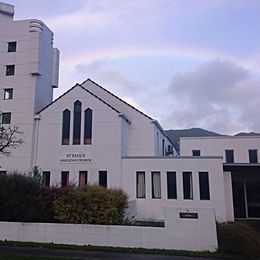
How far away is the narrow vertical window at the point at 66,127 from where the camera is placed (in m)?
27.2

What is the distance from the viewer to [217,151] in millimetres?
39156

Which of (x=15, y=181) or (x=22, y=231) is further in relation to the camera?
(x=15, y=181)

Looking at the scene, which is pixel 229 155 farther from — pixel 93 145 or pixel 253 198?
pixel 93 145

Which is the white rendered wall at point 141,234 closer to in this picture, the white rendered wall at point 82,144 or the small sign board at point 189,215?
the small sign board at point 189,215

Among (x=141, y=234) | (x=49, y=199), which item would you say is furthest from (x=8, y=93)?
(x=141, y=234)

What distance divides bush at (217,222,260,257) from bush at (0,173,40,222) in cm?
811

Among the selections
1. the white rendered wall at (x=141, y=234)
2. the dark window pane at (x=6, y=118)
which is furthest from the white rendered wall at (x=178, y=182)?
the dark window pane at (x=6, y=118)

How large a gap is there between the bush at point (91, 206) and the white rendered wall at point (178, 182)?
855 centimetres

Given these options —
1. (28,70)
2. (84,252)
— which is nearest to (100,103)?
(28,70)

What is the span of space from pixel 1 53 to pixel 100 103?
35.9 feet

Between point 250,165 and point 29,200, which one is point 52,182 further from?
point 250,165

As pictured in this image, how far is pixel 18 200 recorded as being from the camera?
15445mm

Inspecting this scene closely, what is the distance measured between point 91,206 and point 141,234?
8.83 ft

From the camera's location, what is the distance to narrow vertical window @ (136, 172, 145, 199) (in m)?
24.9
